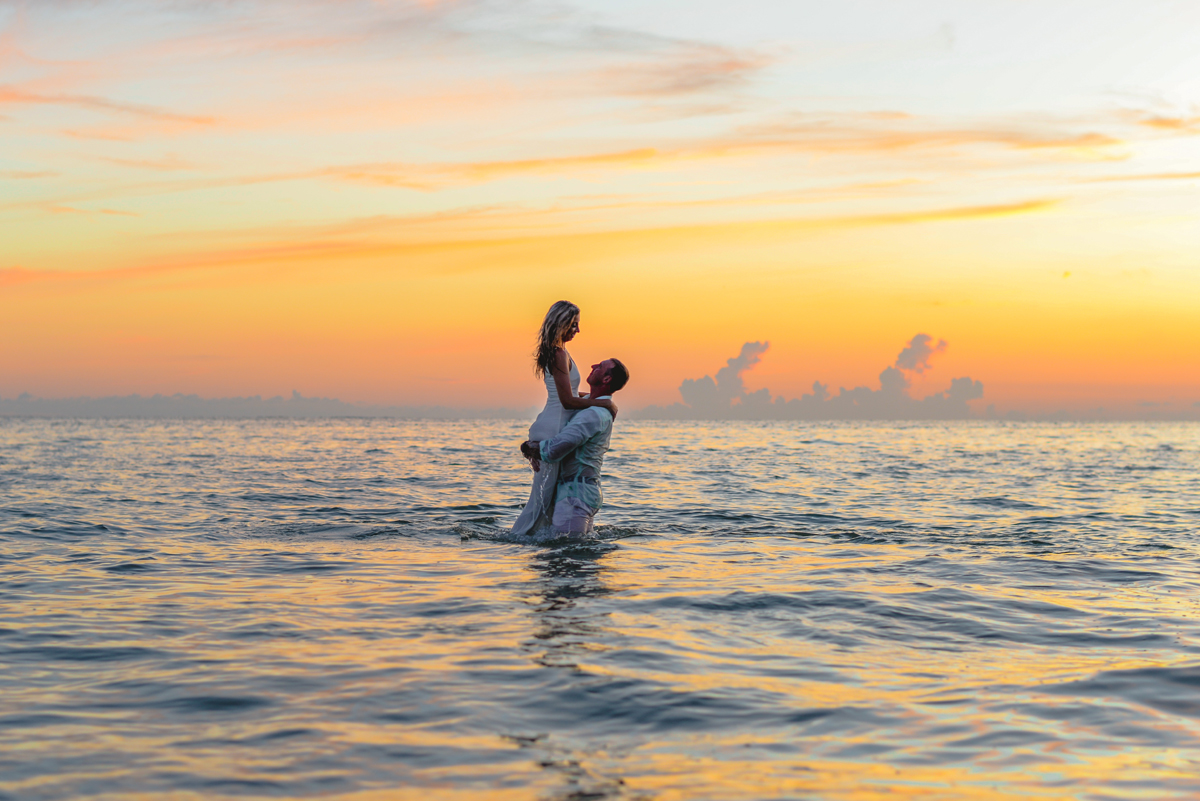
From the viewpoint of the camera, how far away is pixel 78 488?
2200cm

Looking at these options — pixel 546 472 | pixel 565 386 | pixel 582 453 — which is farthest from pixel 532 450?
pixel 565 386

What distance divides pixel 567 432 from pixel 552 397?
50 cm

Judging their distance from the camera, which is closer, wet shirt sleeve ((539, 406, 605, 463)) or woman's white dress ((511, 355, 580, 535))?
wet shirt sleeve ((539, 406, 605, 463))

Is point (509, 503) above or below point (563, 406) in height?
below

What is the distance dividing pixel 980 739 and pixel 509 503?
15008mm

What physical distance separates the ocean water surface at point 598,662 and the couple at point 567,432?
60 centimetres

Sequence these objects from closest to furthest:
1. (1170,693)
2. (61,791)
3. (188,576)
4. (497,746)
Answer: (61,791) < (497,746) < (1170,693) < (188,576)

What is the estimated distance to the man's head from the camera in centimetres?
1148

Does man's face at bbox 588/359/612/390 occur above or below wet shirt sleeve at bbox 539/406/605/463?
above

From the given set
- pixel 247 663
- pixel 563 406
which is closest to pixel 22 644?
pixel 247 663

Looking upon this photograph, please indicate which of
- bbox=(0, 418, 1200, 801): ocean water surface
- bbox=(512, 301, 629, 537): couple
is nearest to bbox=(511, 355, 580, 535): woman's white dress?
bbox=(512, 301, 629, 537): couple

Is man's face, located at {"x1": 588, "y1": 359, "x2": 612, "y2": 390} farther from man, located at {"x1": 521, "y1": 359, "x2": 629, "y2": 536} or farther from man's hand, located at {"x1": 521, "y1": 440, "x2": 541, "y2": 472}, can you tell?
man's hand, located at {"x1": 521, "y1": 440, "x2": 541, "y2": 472}

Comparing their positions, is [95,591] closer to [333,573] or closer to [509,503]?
[333,573]

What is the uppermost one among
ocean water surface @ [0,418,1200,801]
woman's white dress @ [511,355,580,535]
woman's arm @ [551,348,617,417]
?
woman's arm @ [551,348,617,417]
